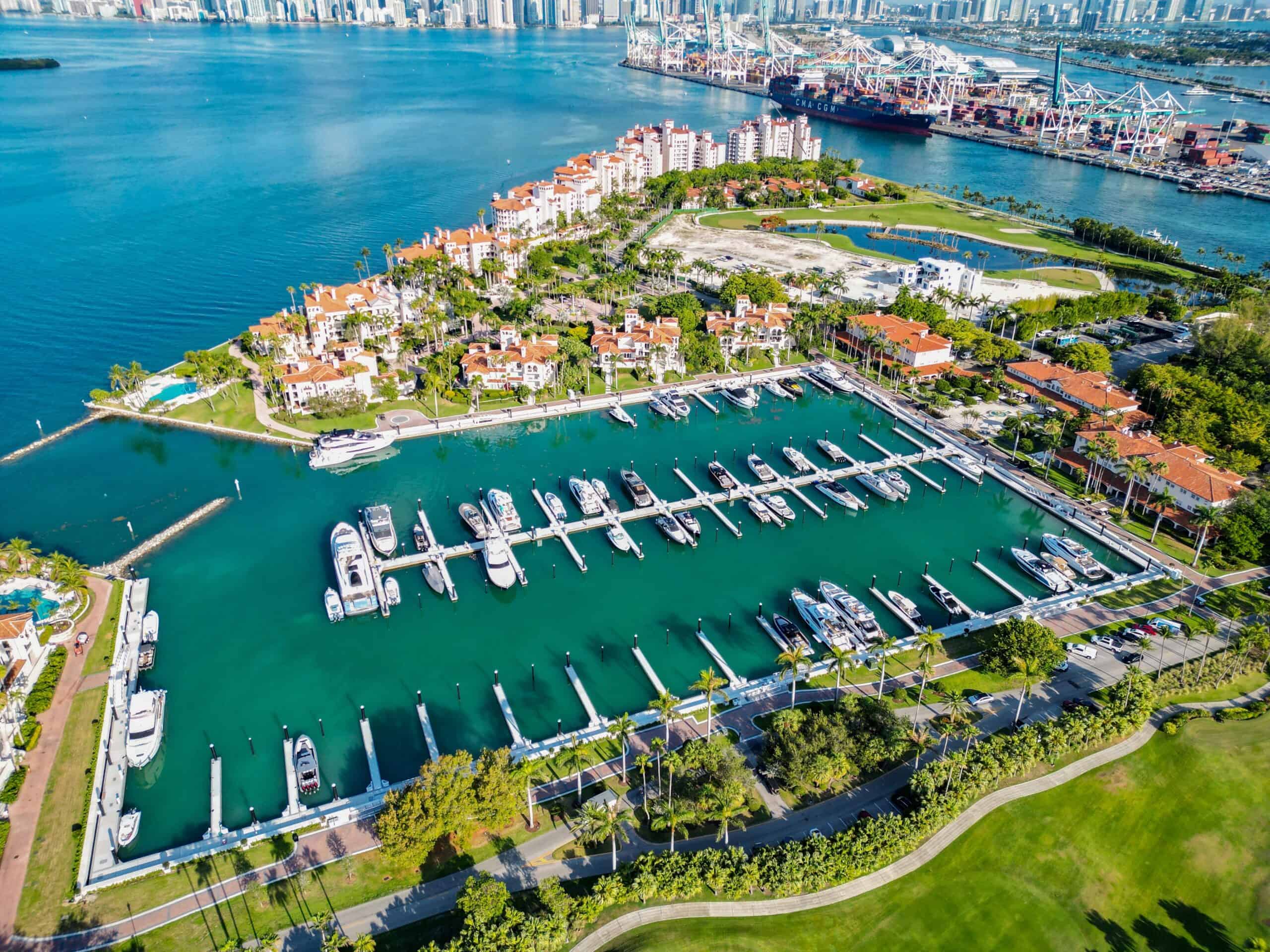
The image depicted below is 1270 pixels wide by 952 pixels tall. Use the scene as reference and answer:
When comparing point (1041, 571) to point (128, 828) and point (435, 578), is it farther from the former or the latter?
point (128, 828)

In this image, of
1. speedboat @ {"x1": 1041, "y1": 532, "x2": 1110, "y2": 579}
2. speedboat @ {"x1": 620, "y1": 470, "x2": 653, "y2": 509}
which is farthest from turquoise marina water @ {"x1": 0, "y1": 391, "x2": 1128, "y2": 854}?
speedboat @ {"x1": 1041, "y1": 532, "x2": 1110, "y2": 579}

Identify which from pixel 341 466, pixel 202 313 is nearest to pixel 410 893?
pixel 341 466

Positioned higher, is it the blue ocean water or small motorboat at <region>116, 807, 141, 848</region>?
the blue ocean water

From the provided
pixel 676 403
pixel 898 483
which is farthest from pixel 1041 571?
pixel 676 403

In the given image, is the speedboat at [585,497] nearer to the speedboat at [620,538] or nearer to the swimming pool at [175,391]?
the speedboat at [620,538]

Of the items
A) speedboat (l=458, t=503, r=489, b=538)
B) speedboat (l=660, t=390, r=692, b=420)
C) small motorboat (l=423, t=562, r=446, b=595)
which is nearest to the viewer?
small motorboat (l=423, t=562, r=446, b=595)

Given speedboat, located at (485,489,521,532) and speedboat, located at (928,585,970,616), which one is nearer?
speedboat, located at (928,585,970,616)

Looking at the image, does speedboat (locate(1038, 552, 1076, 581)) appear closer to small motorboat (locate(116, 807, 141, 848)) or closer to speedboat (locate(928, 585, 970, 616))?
speedboat (locate(928, 585, 970, 616))

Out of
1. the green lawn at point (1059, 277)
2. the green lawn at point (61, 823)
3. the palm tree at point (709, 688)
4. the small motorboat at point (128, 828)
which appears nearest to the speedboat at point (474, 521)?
the palm tree at point (709, 688)
